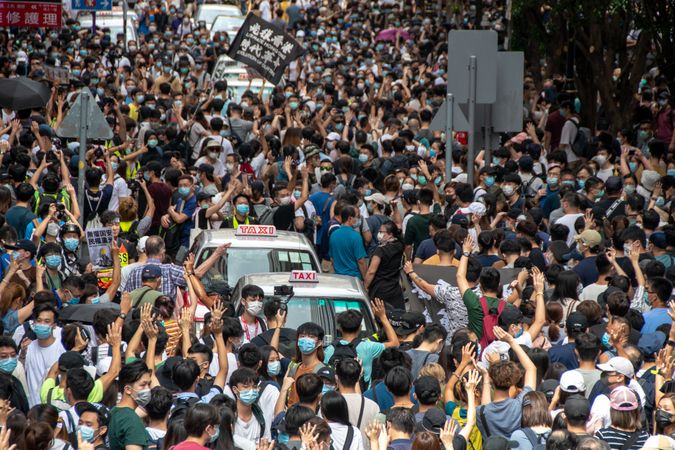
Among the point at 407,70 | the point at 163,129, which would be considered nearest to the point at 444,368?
the point at 163,129

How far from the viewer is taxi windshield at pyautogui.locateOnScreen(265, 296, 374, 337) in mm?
10508

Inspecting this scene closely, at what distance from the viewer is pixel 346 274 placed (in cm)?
1317

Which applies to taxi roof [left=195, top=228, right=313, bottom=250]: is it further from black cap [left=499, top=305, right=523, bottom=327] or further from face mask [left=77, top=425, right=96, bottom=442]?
face mask [left=77, top=425, right=96, bottom=442]

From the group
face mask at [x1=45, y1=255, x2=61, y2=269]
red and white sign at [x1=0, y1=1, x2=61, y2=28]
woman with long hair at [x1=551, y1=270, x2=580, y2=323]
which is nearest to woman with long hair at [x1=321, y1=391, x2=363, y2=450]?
woman with long hair at [x1=551, y1=270, x2=580, y2=323]

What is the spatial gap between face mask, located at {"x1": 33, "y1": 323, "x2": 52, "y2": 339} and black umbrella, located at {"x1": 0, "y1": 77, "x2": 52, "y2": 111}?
33.9ft

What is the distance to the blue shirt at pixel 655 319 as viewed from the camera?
10.2 m

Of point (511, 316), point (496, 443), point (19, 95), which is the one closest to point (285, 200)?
point (511, 316)

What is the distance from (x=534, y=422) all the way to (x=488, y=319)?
2.63 metres

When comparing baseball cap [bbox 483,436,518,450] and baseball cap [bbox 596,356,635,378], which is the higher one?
baseball cap [bbox 596,356,635,378]

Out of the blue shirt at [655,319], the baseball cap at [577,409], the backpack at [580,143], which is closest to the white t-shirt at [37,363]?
the baseball cap at [577,409]

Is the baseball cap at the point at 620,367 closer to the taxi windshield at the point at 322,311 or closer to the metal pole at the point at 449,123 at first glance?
the taxi windshield at the point at 322,311

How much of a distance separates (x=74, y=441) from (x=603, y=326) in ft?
13.4

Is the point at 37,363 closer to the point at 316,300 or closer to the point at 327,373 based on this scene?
the point at 327,373

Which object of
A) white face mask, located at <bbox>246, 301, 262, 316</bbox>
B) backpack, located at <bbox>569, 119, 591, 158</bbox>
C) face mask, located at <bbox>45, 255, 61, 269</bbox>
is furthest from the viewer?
backpack, located at <bbox>569, 119, 591, 158</bbox>
